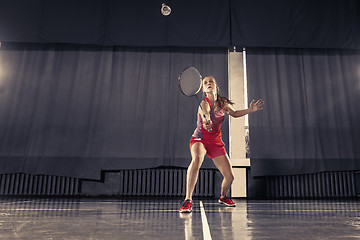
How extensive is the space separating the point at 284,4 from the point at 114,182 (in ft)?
13.6

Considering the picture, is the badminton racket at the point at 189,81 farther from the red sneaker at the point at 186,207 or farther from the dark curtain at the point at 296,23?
the dark curtain at the point at 296,23

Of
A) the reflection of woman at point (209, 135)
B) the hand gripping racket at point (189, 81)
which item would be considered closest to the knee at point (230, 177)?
the reflection of woman at point (209, 135)

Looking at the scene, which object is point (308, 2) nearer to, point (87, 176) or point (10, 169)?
point (87, 176)

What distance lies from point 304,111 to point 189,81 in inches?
106

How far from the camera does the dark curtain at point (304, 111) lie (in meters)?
4.38

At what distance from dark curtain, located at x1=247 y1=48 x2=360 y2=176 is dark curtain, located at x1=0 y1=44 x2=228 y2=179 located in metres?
0.60

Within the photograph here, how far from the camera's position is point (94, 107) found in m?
4.68

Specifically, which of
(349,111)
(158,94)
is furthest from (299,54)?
(158,94)

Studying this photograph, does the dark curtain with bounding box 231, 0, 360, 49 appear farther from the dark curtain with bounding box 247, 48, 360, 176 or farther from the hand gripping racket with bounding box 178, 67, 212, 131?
the hand gripping racket with bounding box 178, 67, 212, 131

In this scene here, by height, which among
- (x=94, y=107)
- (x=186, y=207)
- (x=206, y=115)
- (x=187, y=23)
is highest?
(x=187, y=23)

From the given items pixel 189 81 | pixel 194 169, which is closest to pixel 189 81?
pixel 189 81

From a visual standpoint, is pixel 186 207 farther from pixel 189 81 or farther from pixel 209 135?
pixel 189 81

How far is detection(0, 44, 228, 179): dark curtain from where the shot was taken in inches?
173

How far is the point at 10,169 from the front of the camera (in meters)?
4.32
